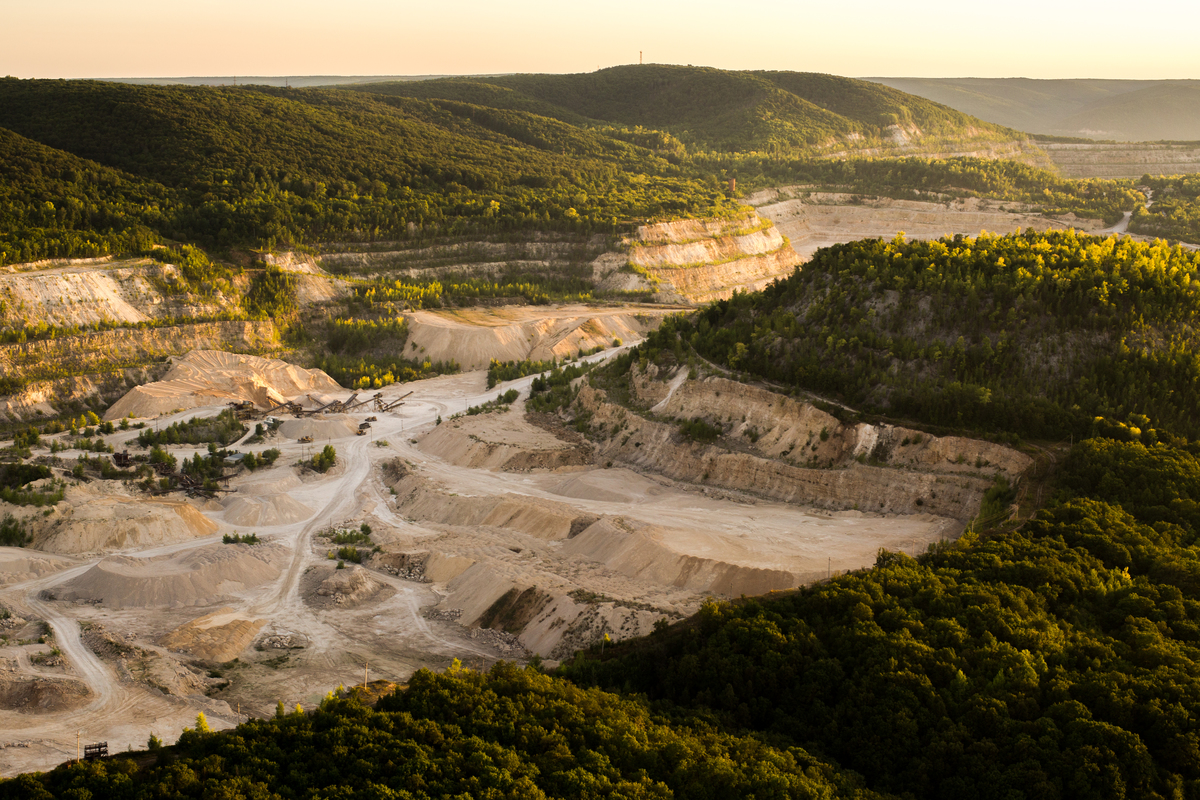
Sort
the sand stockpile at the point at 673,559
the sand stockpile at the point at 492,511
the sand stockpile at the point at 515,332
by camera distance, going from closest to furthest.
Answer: the sand stockpile at the point at 673,559
the sand stockpile at the point at 492,511
the sand stockpile at the point at 515,332

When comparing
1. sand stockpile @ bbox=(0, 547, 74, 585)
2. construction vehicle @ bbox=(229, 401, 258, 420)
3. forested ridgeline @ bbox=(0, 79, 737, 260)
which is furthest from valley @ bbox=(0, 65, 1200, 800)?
forested ridgeline @ bbox=(0, 79, 737, 260)

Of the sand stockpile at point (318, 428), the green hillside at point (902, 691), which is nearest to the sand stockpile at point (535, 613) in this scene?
the green hillside at point (902, 691)

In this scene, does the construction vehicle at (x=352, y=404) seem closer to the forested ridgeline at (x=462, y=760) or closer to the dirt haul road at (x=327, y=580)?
the dirt haul road at (x=327, y=580)

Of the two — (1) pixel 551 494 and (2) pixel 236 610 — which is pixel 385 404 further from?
(2) pixel 236 610

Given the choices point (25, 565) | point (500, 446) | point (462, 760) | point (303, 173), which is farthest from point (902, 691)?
point (303, 173)

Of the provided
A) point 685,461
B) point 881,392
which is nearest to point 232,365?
point 685,461

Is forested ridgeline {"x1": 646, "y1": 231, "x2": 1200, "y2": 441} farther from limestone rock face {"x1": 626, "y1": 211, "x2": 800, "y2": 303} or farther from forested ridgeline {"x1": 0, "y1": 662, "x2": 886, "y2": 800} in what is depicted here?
limestone rock face {"x1": 626, "y1": 211, "x2": 800, "y2": 303}

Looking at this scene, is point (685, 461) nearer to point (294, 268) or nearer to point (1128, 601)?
point (1128, 601)
